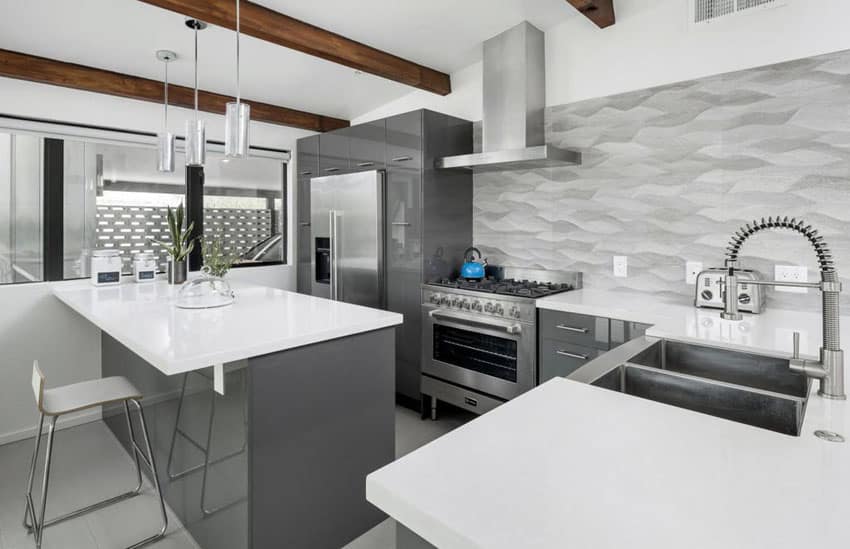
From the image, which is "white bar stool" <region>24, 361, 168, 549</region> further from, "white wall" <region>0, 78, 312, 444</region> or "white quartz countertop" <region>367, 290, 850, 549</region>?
"white quartz countertop" <region>367, 290, 850, 549</region>

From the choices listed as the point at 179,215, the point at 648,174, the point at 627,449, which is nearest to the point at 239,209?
the point at 179,215

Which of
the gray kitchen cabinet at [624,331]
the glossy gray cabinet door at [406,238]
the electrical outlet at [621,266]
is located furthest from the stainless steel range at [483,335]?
the gray kitchen cabinet at [624,331]

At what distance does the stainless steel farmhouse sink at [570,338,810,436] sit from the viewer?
1.15 m

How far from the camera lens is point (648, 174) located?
2828 mm

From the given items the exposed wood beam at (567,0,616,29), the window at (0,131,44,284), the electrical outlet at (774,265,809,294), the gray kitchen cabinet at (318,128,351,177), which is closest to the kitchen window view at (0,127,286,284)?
the window at (0,131,44,284)

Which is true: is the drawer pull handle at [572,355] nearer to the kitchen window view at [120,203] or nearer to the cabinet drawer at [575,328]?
the cabinet drawer at [575,328]

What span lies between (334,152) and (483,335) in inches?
85.7

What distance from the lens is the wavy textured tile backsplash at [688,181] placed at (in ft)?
7.36

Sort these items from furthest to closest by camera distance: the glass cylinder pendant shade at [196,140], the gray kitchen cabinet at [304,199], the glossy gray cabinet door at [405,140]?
the gray kitchen cabinet at [304,199] → the glossy gray cabinet door at [405,140] → the glass cylinder pendant shade at [196,140]

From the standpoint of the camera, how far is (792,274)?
7.63ft

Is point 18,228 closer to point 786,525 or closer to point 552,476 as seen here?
point 552,476

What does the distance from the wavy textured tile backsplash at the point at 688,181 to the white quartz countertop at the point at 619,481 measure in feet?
5.44

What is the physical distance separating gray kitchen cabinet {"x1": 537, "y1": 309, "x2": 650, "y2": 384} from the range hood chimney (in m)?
1.04

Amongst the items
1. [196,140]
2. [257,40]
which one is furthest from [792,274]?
[257,40]
